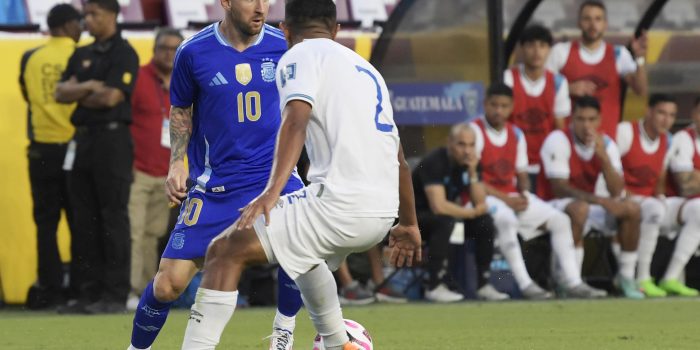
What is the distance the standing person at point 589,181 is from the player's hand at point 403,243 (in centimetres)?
687

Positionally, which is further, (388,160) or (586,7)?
(586,7)

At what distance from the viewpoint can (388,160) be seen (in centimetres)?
621

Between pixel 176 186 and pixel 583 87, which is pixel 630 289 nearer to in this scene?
pixel 583 87

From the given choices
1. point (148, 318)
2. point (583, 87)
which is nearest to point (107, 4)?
point (583, 87)

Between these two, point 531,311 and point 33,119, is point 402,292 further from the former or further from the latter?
point 33,119

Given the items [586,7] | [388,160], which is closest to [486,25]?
[586,7]

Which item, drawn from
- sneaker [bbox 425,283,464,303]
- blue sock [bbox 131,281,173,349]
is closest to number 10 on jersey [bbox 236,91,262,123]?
blue sock [bbox 131,281,173,349]

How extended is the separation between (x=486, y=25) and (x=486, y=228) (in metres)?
1.86

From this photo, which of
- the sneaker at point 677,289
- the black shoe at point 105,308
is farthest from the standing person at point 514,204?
the black shoe at point 105,308

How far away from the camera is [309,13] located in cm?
625

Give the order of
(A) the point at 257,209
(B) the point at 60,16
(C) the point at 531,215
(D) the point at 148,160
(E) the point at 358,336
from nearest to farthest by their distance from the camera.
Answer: (A) the point at 257,209, (E) the point at 358,336, (B) the point at 60,16, (D) the point at 148,160, (C) the point at 531,215

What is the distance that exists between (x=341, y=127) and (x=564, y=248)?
7.26 meters

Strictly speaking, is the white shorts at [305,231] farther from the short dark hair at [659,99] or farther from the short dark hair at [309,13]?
the short dark hair at [659,99]

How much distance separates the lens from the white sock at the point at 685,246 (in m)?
13.4
